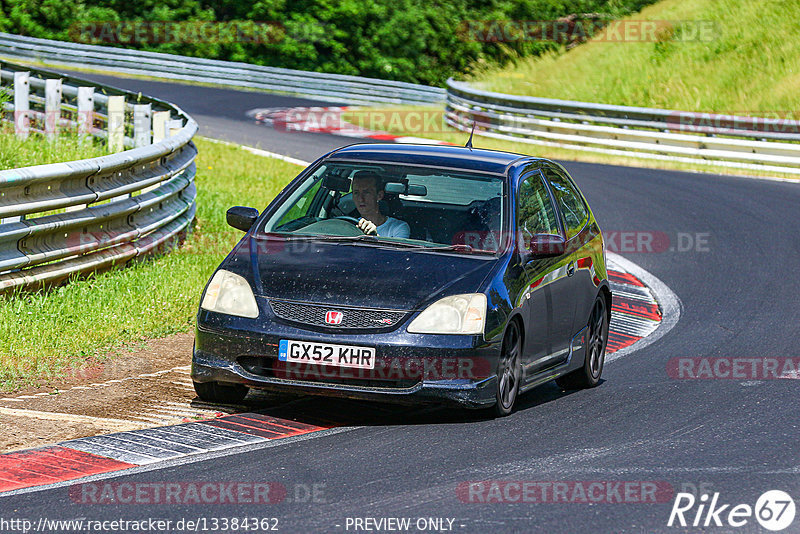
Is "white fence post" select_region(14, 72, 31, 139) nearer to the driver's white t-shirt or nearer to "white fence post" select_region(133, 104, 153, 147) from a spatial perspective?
"white fence post" select_region(133, 104, 153, 147)

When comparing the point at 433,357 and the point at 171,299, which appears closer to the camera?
the point at 433,357

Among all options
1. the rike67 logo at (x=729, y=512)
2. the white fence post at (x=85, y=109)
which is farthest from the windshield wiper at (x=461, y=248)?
the white fence post at (x=85, y=109)

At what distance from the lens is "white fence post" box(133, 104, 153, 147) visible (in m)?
15.9

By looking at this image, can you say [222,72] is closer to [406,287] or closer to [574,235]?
[574,235]

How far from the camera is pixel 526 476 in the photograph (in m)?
6.06

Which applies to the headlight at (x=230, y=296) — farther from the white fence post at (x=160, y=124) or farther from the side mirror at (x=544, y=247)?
the white fence post at (x=160, y=124)

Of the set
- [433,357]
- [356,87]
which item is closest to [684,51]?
[356,87]

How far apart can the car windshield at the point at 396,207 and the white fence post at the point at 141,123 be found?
7971mm

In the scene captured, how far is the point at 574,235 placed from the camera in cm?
887

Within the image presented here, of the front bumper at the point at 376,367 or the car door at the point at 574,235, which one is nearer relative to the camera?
the front bumper at the point at 376,367

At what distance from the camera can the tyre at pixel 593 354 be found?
347 inches

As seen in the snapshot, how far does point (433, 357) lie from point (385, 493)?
4.64 ft

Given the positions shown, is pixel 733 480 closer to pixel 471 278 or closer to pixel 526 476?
pixel 526 476

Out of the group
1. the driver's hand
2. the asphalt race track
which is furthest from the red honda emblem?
the driver's hand
